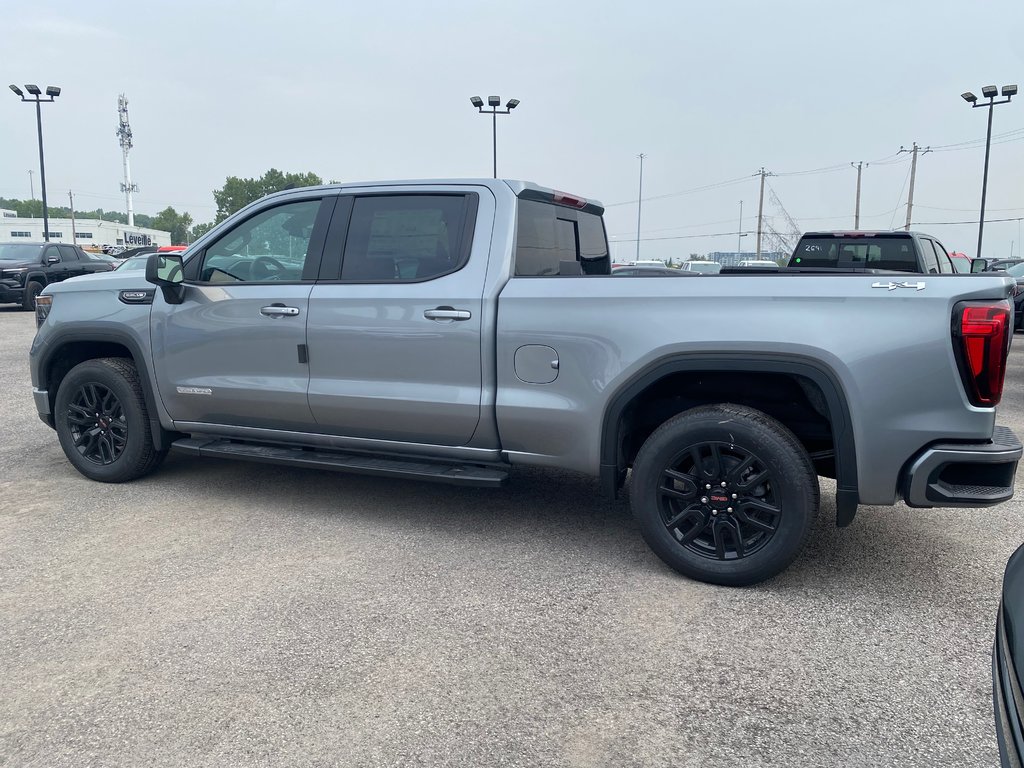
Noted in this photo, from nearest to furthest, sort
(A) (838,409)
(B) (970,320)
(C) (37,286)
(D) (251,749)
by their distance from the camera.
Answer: (D) (251,749), (B) (970,320), (A) (838,409), (C) (37,286)

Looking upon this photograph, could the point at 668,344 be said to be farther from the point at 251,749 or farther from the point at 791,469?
the point at 251,749

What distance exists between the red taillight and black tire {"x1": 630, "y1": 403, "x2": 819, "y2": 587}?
0.72 metres

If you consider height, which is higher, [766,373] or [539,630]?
[766,373]

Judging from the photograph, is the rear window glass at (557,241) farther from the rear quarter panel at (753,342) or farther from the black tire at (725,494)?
the black tire at (725,494)

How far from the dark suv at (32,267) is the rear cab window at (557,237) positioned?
17.0 metres

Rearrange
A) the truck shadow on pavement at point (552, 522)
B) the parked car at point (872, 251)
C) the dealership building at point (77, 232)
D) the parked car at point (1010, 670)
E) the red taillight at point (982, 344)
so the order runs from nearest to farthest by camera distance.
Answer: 1. the parked car at point (1010, 670)
2. the red taillight at point (982, 344)
3. the truck shadow on pavement at point (552, 522)
4. the parked car at point (872, 251)
5. the dealership building at point (77, 232)

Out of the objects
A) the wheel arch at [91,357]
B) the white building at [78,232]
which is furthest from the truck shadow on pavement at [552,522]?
the white building at [78,232]

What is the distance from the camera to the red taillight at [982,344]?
3.14 metres

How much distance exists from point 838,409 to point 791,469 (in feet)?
1.05

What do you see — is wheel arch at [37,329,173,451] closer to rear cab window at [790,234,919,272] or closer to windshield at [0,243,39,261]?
rear cab window at [790,234,919,272]

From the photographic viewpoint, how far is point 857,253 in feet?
35.7

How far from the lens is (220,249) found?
486 cm

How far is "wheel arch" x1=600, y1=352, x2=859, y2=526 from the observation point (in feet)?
11.1

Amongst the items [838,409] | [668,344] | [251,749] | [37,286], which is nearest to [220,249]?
[668,344]
